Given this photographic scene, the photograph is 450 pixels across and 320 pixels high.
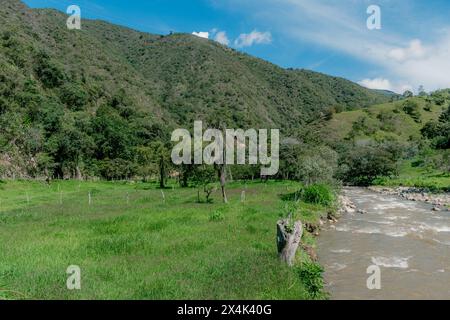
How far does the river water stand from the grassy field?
303 centimetres

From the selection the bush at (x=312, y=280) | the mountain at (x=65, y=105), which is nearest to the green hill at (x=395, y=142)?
the mountain at (x=65, y=105)

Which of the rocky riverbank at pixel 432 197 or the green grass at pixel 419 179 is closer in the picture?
the rocky riverbank at pixel 432 197

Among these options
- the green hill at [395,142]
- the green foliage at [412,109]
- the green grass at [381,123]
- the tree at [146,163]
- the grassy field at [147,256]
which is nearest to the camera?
the grassy field at [147,256]

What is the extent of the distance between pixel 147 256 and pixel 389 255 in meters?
15.3

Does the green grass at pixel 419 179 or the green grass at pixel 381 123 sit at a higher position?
the green grass at pixel 381 123

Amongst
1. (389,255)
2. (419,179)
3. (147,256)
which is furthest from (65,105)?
(389,255)

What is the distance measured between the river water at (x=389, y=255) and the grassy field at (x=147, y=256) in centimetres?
303

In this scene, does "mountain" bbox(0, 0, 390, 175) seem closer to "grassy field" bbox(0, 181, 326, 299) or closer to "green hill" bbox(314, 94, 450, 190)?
"green hill" bbox(314, 94, 450, 190)

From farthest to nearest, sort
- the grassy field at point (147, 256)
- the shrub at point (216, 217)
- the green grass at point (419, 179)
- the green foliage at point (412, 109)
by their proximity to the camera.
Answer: the green foliage at point (412, 109), the green grass at point (419, 179), the shrub at point (216, 217), the grassy field at point (147, 256)

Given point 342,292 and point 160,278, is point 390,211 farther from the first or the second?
Answer: point 160,278

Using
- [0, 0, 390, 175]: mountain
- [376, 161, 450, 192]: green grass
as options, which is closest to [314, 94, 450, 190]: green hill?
[376, 161, 450, 192]: green grass

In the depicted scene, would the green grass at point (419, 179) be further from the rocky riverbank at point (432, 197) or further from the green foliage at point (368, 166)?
the rocky riverbank at point (432, 197)

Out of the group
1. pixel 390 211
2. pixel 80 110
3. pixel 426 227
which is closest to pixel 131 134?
pixel 80 110

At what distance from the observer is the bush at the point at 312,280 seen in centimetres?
1559
